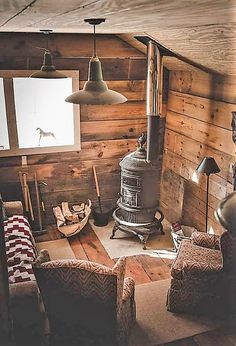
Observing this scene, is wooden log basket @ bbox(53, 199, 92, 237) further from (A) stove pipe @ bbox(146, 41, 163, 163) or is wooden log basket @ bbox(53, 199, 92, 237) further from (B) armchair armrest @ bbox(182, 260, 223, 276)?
(B) armchair armrest @ bbox(182, 260, 223, 276)

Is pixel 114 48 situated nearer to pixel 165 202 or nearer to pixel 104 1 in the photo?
pixel 165 202

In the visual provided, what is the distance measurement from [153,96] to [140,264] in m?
1.92

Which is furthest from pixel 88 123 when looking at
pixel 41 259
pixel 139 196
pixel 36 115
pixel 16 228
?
pixel 41 259

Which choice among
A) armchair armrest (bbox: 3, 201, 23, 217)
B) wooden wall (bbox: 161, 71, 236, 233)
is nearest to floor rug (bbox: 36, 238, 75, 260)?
armchair armrest (bbox: 3, 201, 23, 217)

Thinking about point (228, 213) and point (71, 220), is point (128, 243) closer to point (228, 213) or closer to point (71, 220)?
point (71, 220)

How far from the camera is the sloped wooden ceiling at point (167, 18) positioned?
1.20m

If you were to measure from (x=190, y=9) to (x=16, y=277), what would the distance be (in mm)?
2547

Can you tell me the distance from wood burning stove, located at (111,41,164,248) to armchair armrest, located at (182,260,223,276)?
1.33 metres

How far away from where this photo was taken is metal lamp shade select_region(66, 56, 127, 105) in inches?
89.0

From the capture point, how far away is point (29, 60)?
14.6ft

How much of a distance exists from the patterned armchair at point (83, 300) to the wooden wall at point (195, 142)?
199 centimetres

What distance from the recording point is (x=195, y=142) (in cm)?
446

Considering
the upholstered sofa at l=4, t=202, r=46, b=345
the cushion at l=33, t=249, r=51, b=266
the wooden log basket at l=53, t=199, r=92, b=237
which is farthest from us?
the wooden log basket at l=53, t=199, r=92, b=237

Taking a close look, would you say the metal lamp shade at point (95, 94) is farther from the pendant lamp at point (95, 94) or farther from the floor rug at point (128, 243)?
the floor rug at point (128, 243)
